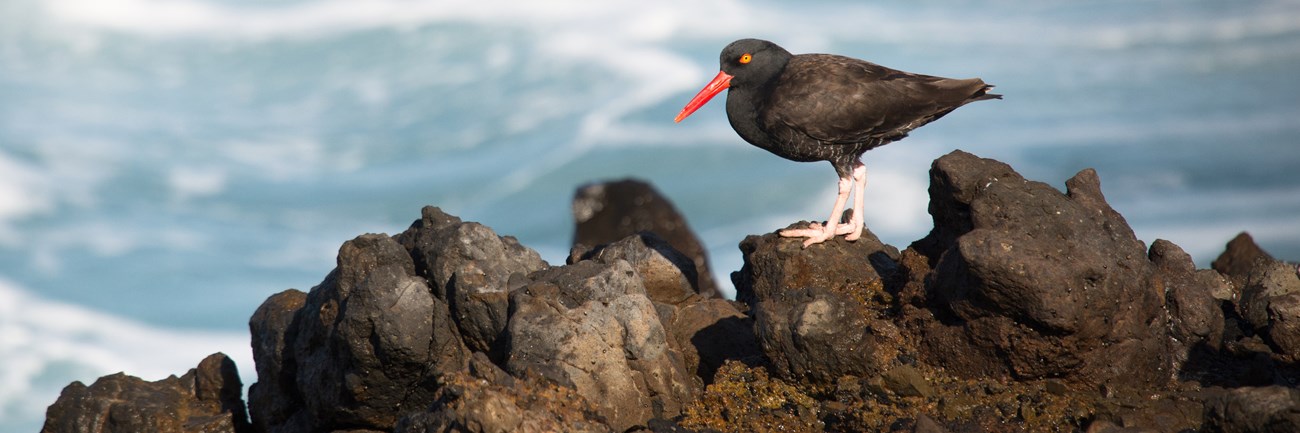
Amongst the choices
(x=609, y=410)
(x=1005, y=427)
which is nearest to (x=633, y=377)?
(x=609, y=410)

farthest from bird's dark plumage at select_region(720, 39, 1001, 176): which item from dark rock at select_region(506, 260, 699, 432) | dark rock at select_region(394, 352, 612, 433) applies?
dark rock at select_region(394, 352, 612, 433)

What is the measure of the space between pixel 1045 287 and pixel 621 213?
13335 millimetres

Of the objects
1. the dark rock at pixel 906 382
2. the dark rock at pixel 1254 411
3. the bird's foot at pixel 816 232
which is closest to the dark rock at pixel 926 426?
the dark rock at pixel 906 382

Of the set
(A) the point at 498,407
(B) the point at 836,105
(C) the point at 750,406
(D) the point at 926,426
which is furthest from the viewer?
(B) the point at 836,105

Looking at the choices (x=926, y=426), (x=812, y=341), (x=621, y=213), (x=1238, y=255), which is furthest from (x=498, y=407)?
(x=621, y=213)

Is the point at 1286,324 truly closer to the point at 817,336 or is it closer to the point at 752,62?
the point at 817,336

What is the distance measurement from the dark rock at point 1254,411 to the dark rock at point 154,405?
6.18 meters

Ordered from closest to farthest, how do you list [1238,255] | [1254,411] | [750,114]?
[1254,411] < [750,114] < [1238,255]

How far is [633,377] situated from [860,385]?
1313mm

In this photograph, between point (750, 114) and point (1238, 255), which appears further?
point (1238, 255)

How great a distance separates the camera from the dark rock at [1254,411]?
5.61m

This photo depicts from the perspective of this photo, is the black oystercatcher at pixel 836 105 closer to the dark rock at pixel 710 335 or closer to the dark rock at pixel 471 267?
the dark rock at pixel 710 335

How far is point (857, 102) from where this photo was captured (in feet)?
29.6

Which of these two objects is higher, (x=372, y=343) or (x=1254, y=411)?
(x=372, y=343)
